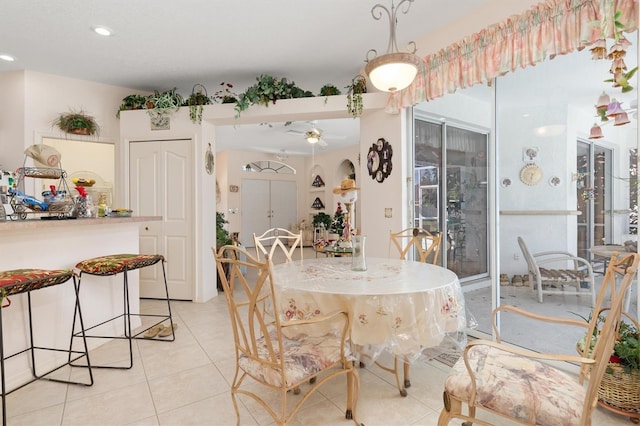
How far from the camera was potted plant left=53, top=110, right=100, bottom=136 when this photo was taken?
397cm

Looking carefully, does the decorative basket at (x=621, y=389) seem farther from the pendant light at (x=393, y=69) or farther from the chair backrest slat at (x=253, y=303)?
the pendant light at (x=393, y=69)

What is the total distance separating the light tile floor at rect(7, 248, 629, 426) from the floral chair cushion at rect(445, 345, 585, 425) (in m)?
0.57

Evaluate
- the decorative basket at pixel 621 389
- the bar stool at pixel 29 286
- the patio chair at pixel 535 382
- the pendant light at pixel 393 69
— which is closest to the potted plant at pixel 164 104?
the bar stool at pixel 29 286

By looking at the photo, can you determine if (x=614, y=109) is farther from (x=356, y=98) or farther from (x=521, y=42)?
(x=356, y=98)

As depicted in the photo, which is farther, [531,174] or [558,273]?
[531,174]

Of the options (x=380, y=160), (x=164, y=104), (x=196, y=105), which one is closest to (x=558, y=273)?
(x=380, y=160)

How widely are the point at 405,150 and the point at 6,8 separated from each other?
3745 mm

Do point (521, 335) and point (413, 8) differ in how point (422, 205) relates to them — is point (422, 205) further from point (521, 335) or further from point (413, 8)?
point (413, 8)

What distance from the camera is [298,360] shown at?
1.51m

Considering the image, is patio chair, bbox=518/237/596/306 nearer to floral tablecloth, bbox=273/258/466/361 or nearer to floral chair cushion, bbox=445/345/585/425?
floral tablecloth, bbox=273/258/466/361

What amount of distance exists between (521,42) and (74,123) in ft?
15.5

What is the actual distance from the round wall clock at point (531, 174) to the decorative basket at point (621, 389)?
5.82 ft

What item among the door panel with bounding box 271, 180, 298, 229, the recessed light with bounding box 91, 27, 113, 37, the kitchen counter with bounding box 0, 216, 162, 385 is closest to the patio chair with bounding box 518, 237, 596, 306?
the kitchen counter with bounding box 0, 216, 162, 385

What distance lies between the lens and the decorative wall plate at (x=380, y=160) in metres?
3.69
